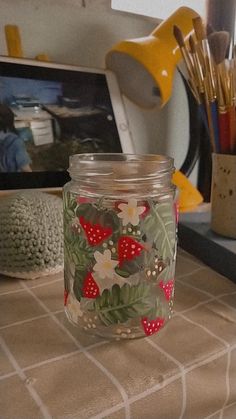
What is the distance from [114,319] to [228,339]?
0.28 ft

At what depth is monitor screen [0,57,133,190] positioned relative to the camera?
0.46 metres

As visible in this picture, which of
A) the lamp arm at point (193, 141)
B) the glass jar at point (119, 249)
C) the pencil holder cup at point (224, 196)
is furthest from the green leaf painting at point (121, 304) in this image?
the lamp arm at point (193, 141)

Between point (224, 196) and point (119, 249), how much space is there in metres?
0.20

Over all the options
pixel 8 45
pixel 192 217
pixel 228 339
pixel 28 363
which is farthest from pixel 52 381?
pixel 8 45

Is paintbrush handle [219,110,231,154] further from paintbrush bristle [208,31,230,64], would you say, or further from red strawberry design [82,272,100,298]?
red strawberry design [82,272,100,298]

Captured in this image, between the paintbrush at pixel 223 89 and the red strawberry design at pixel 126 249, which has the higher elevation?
the paintbrush at pixel 223 89

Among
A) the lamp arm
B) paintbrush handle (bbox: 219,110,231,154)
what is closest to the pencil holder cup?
paintbrush handle (bbox: 219,110,231,154)

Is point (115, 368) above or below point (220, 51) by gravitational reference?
below

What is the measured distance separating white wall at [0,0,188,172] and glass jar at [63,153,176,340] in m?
0.33

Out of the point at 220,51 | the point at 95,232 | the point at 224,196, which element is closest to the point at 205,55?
the point at 220,51

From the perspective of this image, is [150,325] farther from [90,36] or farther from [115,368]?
[90,36]

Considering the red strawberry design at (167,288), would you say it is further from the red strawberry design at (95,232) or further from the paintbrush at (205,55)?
the paintbrush at (205,55)

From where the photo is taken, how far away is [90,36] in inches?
22.1

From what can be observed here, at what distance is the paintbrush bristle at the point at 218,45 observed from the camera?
0.39 m
